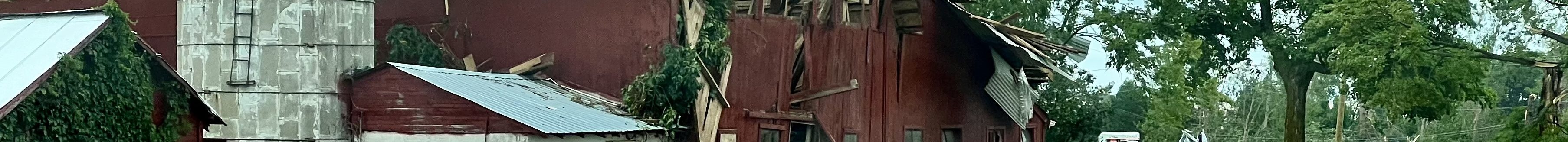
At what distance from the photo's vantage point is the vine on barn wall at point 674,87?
1567 cm

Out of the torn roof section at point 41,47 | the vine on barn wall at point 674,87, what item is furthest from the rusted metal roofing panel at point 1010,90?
the torn roof section at point 41,47

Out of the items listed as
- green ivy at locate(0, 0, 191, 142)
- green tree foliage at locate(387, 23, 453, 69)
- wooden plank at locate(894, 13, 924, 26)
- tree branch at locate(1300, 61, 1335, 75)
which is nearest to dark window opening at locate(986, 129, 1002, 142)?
wooden plank at locate(894, 13, 924, 26)

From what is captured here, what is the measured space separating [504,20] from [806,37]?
2909 millimetres

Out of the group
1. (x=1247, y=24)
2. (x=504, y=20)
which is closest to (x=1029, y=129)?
(x=1247, y=24)

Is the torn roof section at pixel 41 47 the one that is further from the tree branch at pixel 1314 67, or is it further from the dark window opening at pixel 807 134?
the tree branch at pixel 1314 67

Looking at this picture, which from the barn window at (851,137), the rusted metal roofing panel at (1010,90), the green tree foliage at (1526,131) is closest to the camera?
the barn window at (851,137)

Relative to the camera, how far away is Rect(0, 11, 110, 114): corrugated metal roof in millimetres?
11906

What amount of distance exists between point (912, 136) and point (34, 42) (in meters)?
10.8

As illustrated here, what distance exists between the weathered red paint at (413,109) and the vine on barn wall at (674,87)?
136 centimetres

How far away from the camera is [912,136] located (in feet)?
72.1

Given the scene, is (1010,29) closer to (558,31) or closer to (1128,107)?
(558,31)

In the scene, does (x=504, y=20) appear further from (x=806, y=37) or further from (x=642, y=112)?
(x=806, y=37)

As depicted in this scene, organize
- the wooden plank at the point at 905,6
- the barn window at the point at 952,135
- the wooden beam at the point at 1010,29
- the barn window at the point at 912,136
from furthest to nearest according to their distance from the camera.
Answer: the barn window at the point at 952,135 < the barn window at the point at 912,136 < the wooden beam at the point at 1010,29 < the wooden plank at the point at 905,6

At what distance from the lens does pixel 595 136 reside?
15.0 metres
